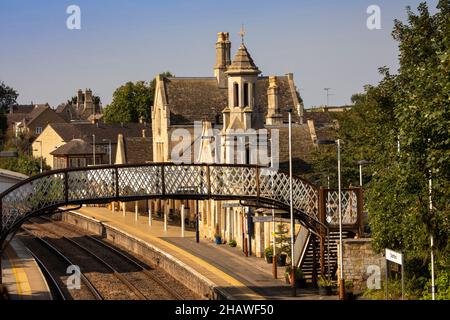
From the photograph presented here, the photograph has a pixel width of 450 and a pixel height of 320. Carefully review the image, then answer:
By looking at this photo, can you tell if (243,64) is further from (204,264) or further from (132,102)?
(132,102)

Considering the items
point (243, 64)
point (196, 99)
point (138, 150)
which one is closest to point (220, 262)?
point (243, 64)

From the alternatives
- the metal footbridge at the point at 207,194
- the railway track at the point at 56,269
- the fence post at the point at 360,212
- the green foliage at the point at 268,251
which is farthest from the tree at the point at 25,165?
the fence post at the point at 360,212

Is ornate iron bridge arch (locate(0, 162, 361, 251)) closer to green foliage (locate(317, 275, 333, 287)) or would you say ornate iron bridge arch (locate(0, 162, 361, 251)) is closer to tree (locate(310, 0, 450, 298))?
green foliage (locate(317, 275, 333, 287))

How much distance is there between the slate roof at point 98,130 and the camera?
400ft

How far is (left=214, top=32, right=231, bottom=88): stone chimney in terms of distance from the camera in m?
88.2

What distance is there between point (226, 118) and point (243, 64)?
396 centimetres

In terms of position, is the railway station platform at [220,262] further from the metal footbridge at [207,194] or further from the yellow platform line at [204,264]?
the metal footbridge at [207,194]

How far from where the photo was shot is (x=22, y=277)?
52.6m

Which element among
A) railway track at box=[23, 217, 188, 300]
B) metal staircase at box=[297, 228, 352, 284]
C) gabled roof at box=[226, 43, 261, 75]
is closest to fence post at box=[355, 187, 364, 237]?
metal staircase at box=[297, 228, 352, 284]

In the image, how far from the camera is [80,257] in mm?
67062

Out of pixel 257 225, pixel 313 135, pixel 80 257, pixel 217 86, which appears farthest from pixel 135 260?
pixel 217 86

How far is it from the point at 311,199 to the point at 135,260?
18736mm
